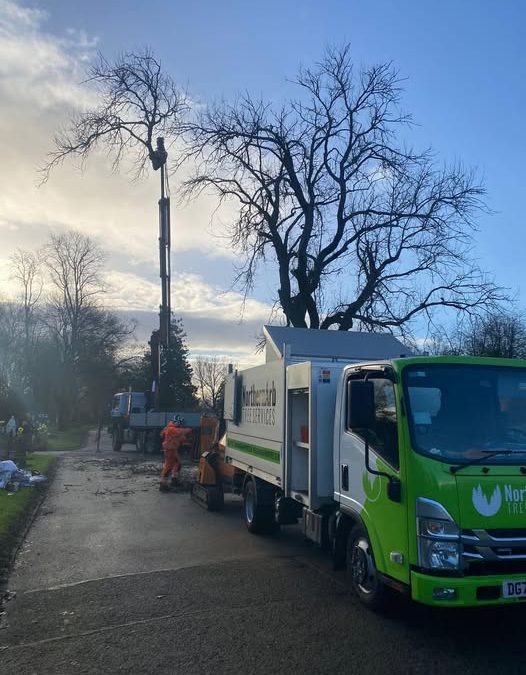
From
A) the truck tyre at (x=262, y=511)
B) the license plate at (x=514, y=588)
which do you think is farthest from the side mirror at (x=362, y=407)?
the truck tyre at (x=262, y=511)

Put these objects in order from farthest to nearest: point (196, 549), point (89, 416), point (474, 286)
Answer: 1. point (89, 416)
2. point (474, 286)
3. point (196, 549)

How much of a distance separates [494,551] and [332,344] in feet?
18.1

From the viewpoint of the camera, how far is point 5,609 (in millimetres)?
6590

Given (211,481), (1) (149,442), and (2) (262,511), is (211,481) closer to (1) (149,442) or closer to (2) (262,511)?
(2) (262,511)

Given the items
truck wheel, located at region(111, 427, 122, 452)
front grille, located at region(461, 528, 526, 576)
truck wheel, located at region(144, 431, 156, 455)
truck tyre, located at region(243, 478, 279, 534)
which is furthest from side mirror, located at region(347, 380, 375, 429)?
truck wheel, located at region(111, 427, 122, 452)

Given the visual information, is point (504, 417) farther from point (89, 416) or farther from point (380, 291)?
point (89, 416)

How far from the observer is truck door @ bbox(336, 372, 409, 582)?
5.48 metres

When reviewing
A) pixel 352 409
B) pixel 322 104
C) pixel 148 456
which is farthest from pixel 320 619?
pixel 148 456

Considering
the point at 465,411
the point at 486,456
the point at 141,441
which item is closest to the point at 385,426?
the point at 465,411

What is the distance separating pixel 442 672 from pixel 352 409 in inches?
85.8

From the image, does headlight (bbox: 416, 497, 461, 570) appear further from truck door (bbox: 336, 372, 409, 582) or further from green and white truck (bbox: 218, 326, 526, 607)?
truck door (bbox: 336, 372, 409, 582)

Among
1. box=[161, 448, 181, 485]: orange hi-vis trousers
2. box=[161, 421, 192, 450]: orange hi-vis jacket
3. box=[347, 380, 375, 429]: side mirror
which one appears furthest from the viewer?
box=[161, 448, 181, 485]: orange hi-vis trousers

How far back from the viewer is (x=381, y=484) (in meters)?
5.82

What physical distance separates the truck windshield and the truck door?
23 cm
